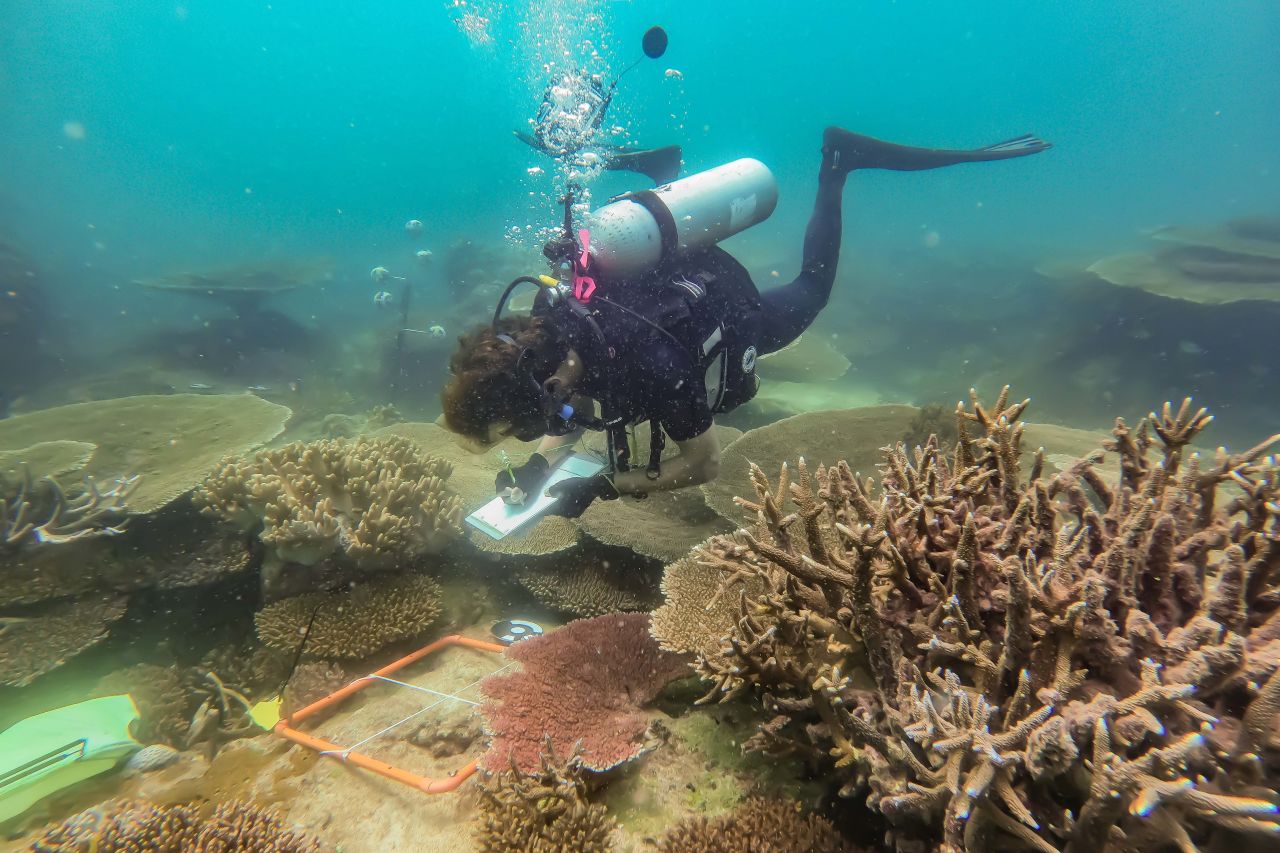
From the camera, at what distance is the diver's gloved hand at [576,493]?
342 cm

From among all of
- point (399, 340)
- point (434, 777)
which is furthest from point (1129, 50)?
point (434, 777)

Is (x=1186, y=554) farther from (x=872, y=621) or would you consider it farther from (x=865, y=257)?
(x=865, y=257)

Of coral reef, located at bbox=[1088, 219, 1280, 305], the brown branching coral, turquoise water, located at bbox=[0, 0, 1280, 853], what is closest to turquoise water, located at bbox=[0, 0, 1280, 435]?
turquoise water, located at bbox=[0, 0, 1280, 853]

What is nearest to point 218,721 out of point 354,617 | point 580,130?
point 354,617

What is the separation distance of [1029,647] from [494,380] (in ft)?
8.73

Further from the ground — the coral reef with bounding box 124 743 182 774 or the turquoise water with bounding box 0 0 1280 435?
the turquoise water with bounding box 0 0 1280 435

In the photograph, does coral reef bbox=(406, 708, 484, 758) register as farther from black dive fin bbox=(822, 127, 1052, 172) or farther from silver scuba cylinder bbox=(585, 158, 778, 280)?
black dive fin bbox=(822, 127, 1052, 172)

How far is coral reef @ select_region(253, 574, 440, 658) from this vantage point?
3.88 metres

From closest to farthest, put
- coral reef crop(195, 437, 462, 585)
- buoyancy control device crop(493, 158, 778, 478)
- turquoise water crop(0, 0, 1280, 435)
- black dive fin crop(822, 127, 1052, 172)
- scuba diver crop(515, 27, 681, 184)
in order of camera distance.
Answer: buoyancy control device crop(493, 158, 778, 478) → coral reef crop(195, 437, 462, 585) → black dive fin crop(822, 127, 1052, 172) → scuba diver crop(515, 27, 681, 184) → turquoise water crop(0, 0, 1280, 435)

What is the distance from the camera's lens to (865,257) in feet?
94.4

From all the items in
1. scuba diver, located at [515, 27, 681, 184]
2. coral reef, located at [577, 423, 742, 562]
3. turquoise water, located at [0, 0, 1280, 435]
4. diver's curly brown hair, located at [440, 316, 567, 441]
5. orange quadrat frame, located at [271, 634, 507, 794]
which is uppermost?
turquoise water, located at [0, 0, 1280, 435]

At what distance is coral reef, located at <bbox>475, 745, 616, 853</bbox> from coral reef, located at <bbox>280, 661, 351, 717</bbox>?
6.04ft

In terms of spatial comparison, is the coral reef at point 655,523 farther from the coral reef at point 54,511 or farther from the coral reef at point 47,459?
the coral reef at point 47,459

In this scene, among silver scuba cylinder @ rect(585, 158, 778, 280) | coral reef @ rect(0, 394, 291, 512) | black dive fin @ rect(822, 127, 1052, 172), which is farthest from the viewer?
black dive fin @ rect(822, 127, 1052, 172)
